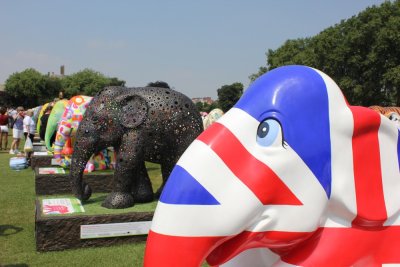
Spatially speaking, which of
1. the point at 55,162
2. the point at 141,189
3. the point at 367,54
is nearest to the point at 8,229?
the point at 141,189

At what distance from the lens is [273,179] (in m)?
1.44

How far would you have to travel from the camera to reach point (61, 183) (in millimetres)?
6742

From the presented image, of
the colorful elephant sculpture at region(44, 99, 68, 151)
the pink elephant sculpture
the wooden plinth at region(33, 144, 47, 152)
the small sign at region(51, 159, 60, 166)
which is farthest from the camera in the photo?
the wooden plinth at region(33, 144, 47, 152)

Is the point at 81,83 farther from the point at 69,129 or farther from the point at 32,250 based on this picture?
the point at 32,250

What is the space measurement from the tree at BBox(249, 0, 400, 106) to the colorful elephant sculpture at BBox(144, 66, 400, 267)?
2076 cm

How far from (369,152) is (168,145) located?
3343mm

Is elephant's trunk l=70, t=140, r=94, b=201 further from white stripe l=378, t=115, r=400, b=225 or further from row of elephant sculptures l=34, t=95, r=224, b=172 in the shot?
white stripe l=378, t=115, r=400, b=225

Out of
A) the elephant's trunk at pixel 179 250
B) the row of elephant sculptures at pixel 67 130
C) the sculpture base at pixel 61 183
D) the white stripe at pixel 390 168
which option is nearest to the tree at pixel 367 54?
the row of elephant sculptures at pixel 67 130

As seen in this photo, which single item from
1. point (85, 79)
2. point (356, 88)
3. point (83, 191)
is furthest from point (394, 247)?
point (85, 79)

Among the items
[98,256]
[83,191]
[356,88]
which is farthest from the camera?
[356,88]

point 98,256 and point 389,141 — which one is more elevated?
point 389,141

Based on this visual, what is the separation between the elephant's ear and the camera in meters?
4.60

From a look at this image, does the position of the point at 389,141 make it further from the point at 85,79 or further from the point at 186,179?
the point at 85,79

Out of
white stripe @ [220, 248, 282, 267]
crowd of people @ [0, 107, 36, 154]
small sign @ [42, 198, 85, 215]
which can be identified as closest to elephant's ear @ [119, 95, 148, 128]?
small sign @ [42, 198, 85, 215]
